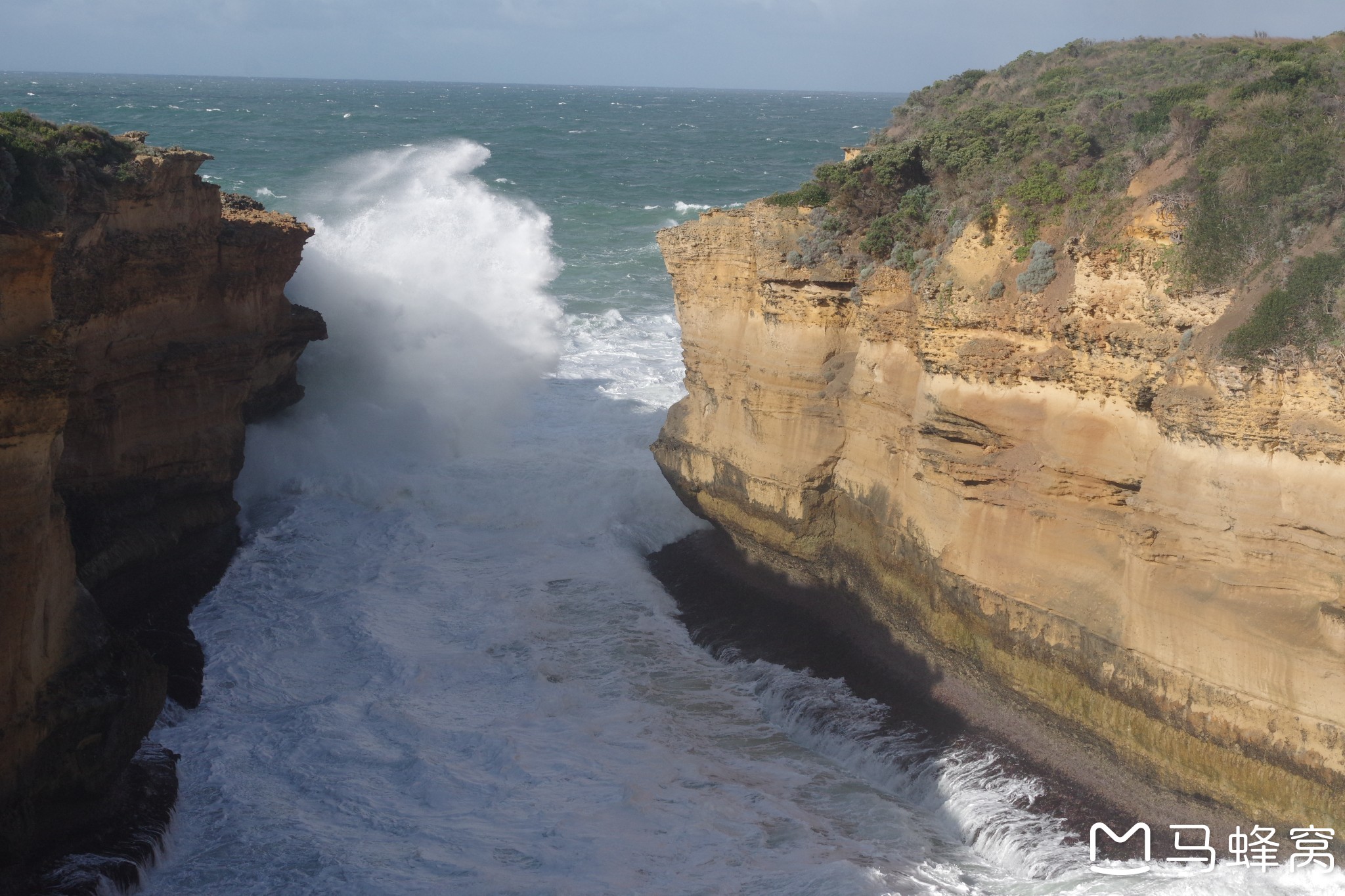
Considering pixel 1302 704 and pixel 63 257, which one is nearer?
pixel 1302 704

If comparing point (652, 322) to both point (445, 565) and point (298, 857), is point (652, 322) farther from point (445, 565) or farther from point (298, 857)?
point (298, 857)

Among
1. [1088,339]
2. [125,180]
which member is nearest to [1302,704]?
[1088,339]

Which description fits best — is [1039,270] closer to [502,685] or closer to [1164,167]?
[1164,167]

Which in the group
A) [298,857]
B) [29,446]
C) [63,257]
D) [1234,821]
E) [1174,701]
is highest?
[63,257]

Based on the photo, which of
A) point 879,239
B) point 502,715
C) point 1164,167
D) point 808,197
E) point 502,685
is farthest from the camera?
point 808,197

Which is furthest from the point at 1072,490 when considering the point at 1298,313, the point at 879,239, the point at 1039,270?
the point at 879,239

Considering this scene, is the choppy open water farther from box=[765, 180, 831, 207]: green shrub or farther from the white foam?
box=[765, 180, 831, 207]: green shrub

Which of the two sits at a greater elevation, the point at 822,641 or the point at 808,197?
the point at 808,197

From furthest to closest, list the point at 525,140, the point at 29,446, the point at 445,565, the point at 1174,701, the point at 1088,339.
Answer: the point at 525,140 < the point at 445,565 < the point at 1088,339 < the point at 1174,701 < the point at 29,446
